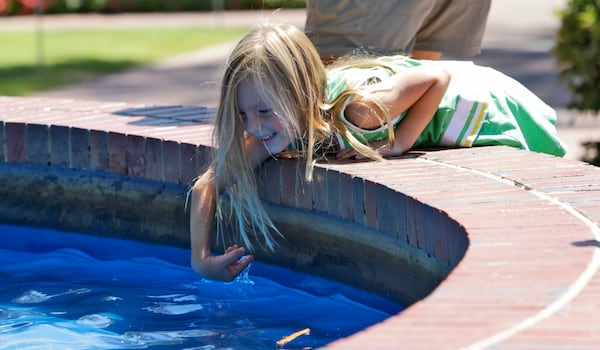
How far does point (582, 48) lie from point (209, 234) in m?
3.39

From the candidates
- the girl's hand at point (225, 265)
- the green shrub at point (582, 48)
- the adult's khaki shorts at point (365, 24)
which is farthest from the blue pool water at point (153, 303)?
the green shrub at point (582, 48)

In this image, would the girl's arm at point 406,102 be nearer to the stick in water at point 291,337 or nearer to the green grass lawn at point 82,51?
the stick in water at point 291,337

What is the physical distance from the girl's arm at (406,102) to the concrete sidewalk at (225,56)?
0.48 metres

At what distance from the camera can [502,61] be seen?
1184cm

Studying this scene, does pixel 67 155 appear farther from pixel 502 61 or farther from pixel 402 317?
pixel 502 61

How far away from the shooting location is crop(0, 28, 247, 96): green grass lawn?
11195 millimetres

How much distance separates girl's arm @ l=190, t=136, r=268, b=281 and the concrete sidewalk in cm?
33

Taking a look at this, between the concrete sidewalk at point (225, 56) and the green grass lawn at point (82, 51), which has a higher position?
the concrete sidewalk at point (225, 56)

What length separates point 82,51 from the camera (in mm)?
14000

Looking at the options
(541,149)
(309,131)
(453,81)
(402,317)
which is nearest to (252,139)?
(309,131)

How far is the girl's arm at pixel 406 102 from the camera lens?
3.75 m

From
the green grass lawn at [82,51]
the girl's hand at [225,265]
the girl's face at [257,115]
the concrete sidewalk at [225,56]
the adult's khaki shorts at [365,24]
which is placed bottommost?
the green grass lawn at [82,51]

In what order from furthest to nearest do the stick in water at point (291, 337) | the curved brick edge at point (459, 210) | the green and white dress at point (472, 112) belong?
the green and white dress at point (472, 112) → the stick in water at point (291, 337) → the curved brick edge at point (459, 210)

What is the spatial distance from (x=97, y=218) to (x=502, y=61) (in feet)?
27.0
